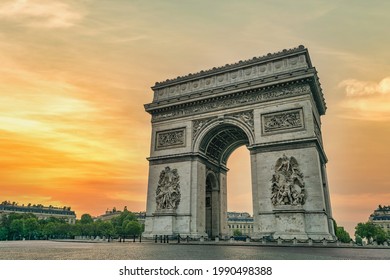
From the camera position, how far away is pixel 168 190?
25859 mm

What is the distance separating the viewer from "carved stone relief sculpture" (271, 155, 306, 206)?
68.0 feet

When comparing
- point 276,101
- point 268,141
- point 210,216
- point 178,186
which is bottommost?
point 210,216

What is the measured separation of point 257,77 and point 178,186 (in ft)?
37.3

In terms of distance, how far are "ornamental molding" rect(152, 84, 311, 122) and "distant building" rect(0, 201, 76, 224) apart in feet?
312

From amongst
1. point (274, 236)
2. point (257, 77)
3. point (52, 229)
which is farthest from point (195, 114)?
point (52, 229)

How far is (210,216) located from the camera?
1163 inches

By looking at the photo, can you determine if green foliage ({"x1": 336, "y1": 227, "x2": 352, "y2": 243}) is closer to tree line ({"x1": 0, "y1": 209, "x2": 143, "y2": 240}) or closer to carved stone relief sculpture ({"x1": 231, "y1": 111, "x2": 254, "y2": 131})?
carved stone relief sculpture ({"x1": 231, "y1": 111, "x2": 254, "y2": 131})

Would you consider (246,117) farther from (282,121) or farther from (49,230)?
(49,230)

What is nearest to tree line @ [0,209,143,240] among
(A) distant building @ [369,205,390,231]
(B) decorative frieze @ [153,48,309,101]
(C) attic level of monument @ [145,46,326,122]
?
(C) attic level of monument @ [145,46,326,122]

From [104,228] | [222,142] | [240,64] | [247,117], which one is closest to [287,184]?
[247,117]

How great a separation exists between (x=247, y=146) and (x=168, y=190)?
25.4ft
